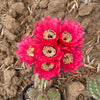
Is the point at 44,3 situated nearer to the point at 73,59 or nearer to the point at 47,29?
the point at 47,29

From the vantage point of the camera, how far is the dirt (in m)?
1.25

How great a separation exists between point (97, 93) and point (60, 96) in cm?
37

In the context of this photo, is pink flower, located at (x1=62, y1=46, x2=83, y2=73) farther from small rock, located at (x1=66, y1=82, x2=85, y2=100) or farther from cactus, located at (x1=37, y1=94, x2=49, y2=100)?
small rock, located at (x1=66, y1=82, x2=85, y2=100)

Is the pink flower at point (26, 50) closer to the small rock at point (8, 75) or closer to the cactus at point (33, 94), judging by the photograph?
the cactus at point (33, 94)

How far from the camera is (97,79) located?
1146 mm

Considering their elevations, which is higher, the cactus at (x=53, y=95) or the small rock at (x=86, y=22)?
the small rock at (x=86, y=22)

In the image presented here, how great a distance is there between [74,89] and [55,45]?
734 millimetres

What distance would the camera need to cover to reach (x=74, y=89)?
128 cm

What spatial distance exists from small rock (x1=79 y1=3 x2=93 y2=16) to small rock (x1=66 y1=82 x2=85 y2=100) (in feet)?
2.43

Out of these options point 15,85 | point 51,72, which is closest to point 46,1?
point 51,72

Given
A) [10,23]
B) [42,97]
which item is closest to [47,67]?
[42,97]

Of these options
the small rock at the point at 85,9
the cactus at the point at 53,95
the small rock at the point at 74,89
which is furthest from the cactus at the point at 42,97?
the small rock at the point at 85,9

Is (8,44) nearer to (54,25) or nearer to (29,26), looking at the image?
(29,26)

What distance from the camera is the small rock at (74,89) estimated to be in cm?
127
